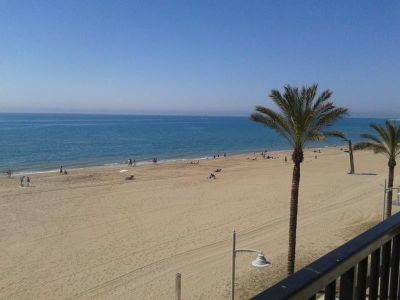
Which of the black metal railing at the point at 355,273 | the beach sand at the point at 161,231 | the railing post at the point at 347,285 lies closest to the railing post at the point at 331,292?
the black metal railing at the point at 355,273

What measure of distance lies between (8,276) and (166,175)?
92.5 ft

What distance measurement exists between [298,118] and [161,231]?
386 inches

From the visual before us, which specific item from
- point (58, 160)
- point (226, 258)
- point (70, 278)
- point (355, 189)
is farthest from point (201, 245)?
point (58, 160)

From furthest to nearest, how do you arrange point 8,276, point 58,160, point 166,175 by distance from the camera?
point 58,160 < point 166,175 < point 8,276

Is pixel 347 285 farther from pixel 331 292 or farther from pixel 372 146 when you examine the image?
pixel 372 146

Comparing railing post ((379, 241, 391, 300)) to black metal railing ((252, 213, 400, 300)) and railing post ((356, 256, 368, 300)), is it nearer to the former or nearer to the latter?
black metal railing ((252, 213, 400, 300))

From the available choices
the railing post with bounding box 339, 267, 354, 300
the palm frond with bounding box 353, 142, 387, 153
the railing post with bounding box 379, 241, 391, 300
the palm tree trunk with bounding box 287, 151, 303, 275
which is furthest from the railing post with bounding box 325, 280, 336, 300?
the palm frond with bounding box 353, 142, 387, 153

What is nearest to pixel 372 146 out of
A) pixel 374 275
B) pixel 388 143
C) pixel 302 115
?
pixel 388 143

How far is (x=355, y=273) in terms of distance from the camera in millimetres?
1754

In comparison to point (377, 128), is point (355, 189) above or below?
below

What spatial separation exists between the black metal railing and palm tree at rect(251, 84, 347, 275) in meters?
10.9

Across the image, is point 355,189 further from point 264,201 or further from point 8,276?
point 8,276

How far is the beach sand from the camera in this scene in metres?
14.0

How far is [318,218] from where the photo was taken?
70.9 feet
